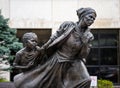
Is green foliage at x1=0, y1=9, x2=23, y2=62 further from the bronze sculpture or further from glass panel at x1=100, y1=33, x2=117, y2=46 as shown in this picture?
the bronze sculpture

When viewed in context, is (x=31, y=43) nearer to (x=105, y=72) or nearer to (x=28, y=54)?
(x=28, y=54)

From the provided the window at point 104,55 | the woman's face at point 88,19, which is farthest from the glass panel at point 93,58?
the woman's face at point 88,19

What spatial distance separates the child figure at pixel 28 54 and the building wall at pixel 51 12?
66.7 ft

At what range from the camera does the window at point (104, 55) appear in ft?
100.0

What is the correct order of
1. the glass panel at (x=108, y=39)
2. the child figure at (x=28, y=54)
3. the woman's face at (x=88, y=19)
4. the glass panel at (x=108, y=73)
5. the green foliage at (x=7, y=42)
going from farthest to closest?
the glass panel at (x=108, y=39), the glass panel at (x=108, y=73), the green foliage at (x=7, y=42), the child figure at (x=28, y=54), the woman's face at (x=88, y=19)

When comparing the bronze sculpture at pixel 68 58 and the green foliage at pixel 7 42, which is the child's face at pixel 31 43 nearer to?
the bronze sculpture at pixel 68 58

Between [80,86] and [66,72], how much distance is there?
43cm

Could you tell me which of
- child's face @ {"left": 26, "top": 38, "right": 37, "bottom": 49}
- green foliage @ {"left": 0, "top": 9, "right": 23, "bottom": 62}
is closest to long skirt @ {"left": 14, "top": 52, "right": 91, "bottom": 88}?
child's face @ {"left": 26, "top": 38, "right": 37, "bottom": 49}

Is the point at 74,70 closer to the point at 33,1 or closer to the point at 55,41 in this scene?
the point at 55,41

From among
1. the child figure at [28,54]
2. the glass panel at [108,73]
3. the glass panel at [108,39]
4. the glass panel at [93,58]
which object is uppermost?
the child figure at [28,54]

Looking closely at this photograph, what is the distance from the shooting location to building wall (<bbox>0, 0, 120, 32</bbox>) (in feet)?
98.3

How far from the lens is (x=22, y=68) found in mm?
9570

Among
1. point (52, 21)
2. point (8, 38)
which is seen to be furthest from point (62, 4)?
point (8, 38)

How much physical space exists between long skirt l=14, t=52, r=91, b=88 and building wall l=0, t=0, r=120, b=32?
816 inches
